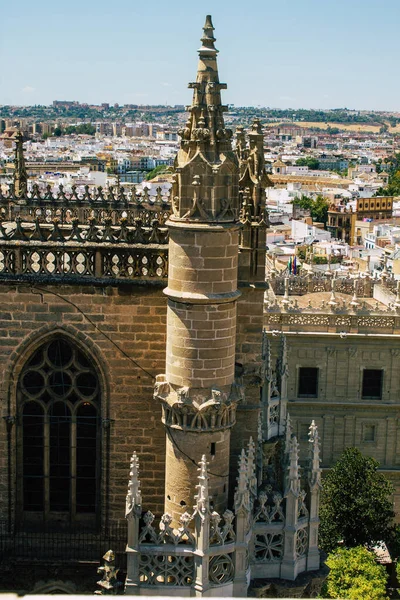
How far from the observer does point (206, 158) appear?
10.8 metres

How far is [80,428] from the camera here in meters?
12.4

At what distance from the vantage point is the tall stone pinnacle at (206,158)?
35.5 ft

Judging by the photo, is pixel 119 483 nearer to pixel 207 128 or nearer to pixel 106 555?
pixel 106 555

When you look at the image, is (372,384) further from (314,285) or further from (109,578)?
(109,578)

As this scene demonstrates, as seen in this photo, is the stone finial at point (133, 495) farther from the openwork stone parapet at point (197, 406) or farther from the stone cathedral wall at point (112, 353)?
the stone cathedral wall at point (112, 353)

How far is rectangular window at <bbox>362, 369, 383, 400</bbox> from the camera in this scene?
34.5 meters

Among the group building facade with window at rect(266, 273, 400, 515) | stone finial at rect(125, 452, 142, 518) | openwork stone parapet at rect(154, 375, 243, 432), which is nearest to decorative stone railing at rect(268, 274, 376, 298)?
building facade with window at rect(266, 273, 400, 515)

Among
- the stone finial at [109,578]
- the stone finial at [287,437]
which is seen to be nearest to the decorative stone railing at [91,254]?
the stone finial at [287,437]

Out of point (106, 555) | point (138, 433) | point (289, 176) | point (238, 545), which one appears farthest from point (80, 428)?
point (289, 176)

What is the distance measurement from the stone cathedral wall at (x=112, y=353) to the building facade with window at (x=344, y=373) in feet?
70.0

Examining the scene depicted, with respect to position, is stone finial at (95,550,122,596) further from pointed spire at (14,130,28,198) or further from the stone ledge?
pointed spire at (14,130,28,198)

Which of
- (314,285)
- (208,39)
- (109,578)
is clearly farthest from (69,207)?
(314,285)

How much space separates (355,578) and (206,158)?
14166 mm

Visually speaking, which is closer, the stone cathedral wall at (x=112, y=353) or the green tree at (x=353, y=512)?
the stone cathedral wall at (x=112, y=353)
